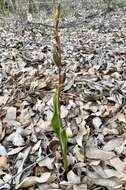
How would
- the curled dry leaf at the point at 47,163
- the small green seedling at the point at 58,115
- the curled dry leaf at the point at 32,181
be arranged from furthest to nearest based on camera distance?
the curled dry leaf at the point at 47,163, the curled dry leaf at the point at 32,181, the small green seedling at the point at 58,115

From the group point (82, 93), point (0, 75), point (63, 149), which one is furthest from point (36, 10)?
point (63, 149)

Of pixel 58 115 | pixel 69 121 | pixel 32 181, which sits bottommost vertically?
pixel 32 181

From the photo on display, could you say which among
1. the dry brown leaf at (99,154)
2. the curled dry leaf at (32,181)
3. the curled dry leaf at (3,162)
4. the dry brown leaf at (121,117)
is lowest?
the curled dry leaf at (32,181)

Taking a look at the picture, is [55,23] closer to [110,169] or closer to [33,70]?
[110,169]

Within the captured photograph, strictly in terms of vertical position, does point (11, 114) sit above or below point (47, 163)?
above

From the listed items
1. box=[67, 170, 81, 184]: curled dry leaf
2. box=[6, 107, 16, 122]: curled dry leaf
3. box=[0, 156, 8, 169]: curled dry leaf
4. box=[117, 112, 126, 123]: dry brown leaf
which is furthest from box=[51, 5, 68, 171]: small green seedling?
box=[6, 107, 16, 122]: curled dry leaf

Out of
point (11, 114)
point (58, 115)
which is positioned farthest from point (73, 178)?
point (11, 114)

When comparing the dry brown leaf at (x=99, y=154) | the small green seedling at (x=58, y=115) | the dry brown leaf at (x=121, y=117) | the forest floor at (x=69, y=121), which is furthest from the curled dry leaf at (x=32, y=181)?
the dry brown leaf at (x=121, y=117)

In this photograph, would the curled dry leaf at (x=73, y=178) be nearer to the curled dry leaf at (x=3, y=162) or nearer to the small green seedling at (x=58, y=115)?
the small green seedling at (x=58, y=115)

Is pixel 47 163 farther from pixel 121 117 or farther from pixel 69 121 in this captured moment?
pixel 121 117

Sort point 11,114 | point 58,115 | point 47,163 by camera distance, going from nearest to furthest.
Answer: point 58,115 → point 47,163 → point 11,114
